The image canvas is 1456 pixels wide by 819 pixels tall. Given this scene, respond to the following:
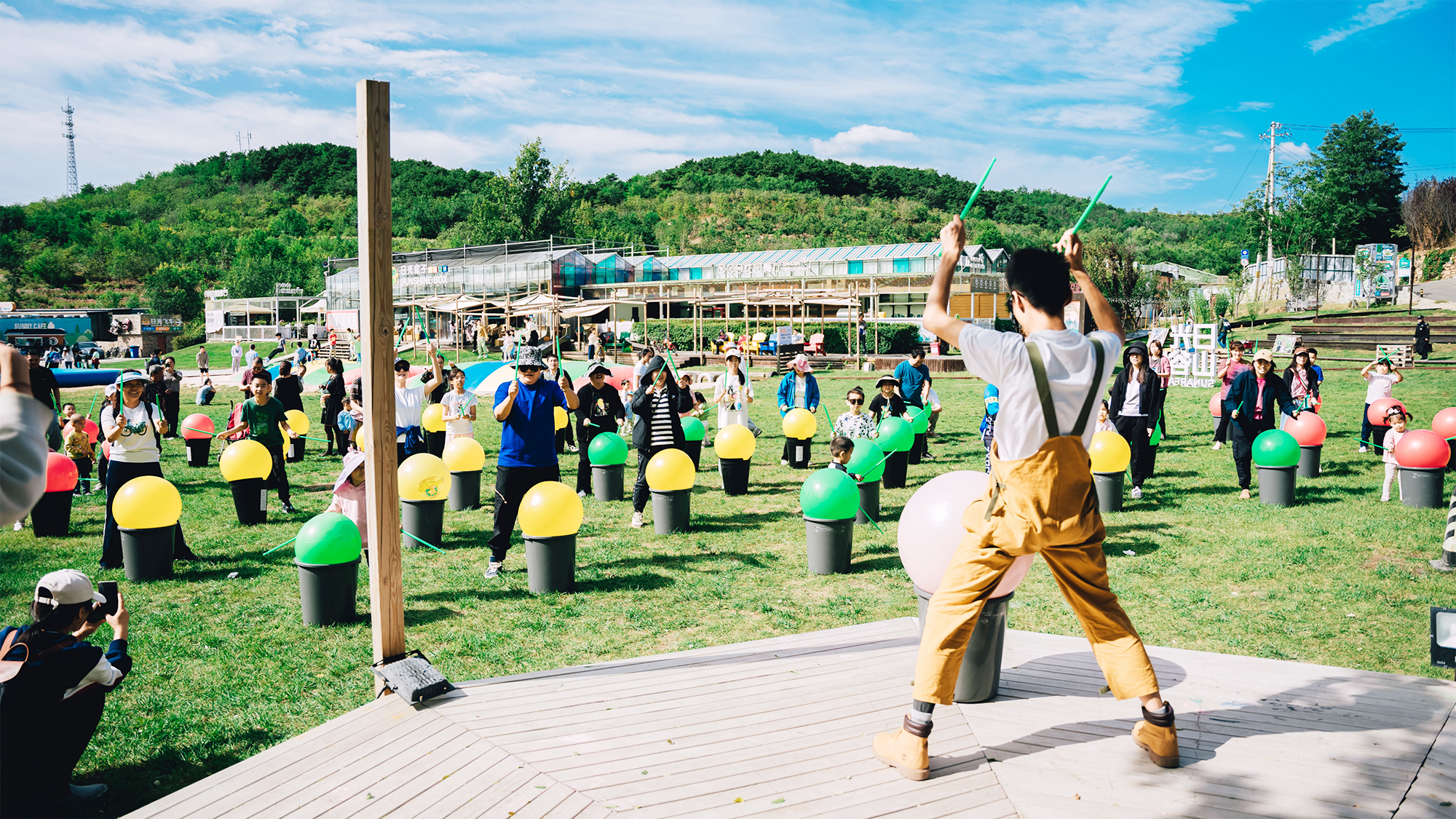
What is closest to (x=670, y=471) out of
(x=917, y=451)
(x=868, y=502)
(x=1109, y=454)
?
(x=868, y=502)

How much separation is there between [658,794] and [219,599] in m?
5.41

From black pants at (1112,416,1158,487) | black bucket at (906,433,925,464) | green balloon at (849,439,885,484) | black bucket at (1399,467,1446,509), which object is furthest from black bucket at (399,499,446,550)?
black bucket at (1399,467,1446,509)

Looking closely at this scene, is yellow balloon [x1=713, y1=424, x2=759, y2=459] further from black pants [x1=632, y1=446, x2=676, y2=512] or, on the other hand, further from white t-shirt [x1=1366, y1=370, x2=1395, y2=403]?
white t-shirt [x1=1366, y1=370, x2=1395, y2=403]

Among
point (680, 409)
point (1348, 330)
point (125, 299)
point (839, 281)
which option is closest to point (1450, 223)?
point (1348, 330)

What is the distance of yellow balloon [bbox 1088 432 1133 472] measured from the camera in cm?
968

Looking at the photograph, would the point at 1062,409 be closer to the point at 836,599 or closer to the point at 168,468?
the point at 836,599

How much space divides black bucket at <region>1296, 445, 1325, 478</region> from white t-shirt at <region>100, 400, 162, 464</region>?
44.5 feet

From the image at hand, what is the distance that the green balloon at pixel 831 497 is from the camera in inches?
296

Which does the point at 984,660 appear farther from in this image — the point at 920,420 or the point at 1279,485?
the point at 920,420

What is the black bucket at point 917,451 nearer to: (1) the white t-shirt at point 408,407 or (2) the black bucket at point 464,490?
(2) the black bucket at point 464,490

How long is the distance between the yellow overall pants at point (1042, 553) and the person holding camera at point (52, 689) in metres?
3.63

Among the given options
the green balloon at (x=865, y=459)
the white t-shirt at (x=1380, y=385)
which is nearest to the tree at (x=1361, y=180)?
the white t-shirt at (x=1380, y=385)

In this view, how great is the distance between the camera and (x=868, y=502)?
31.8 feet

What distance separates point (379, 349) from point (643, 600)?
3.72 m
